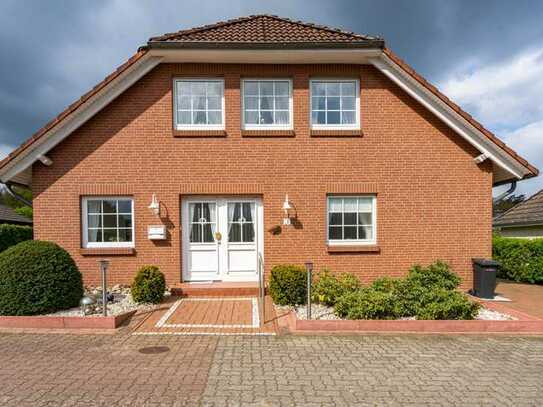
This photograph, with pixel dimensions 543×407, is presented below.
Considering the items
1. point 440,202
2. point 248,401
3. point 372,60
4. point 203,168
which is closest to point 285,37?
point 372,60

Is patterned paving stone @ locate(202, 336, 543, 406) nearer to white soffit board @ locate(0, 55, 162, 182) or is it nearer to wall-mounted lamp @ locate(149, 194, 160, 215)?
wall-mounted lamp @ locate(149, 194, 160, 215)

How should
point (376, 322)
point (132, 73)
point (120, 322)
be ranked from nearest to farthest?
point (376, 322), point (120, 322), point (132, 73)

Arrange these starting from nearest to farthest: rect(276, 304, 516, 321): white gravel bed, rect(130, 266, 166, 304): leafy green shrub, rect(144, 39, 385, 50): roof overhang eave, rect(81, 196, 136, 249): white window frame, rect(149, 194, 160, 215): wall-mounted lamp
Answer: rect(276, 304, 516, 321): white gravel bed, rect(130, 266, 166, 304): leafy green shrub, rect(144, 39, 385, 50): roof overhang eave, rect(149, 194, 160, 215): wall-mounted lamp, rect(81, 196, 136, 249): white window frame

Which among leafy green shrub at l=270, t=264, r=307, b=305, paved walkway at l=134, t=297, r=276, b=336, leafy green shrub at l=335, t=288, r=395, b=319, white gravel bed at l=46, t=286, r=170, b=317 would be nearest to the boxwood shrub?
leafy green shrub at l=335, t=288, r=395, b=319

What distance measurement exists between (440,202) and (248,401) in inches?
308

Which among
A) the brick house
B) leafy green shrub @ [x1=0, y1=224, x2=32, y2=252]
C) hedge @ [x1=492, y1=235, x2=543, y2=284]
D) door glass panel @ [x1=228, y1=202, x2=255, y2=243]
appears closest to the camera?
the brick house

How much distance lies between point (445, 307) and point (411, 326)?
2.52 ft

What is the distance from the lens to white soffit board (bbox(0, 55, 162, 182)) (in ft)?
30.7

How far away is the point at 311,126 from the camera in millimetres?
10102

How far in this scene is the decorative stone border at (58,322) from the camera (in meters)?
6.82

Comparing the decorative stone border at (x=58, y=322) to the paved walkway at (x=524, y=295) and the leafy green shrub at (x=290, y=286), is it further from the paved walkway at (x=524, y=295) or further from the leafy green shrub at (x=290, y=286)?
the paved walkway at (x=524, y=295)

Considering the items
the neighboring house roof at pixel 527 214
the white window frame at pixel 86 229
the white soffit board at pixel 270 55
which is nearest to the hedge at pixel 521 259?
the neighboring house roof at pixel 527 214

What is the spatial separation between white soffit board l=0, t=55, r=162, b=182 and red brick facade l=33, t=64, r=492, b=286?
0.23 meters

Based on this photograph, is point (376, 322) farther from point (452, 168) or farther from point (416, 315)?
point (452, 168)
